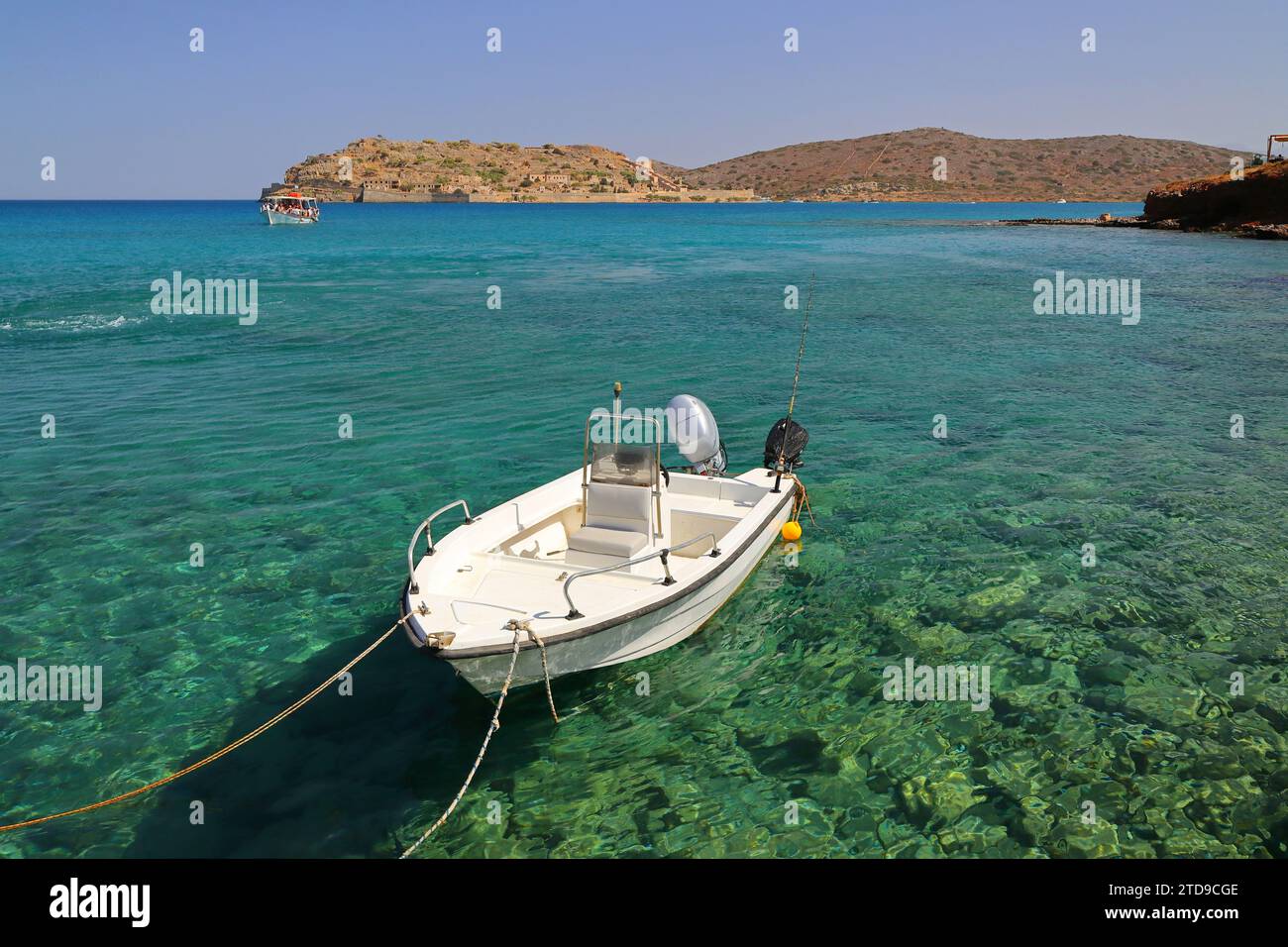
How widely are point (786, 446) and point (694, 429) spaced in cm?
184

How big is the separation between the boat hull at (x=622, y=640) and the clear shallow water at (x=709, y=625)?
37 centimetres

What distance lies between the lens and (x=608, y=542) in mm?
10281

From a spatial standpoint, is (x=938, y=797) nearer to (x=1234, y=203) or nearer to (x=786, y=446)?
(x=786, y=446)

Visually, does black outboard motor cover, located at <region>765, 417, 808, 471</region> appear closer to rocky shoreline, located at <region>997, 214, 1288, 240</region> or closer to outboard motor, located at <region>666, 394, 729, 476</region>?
outboard motor, located at <region>666, 394, 729, 476</region>

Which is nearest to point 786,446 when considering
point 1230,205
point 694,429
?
point 694,429

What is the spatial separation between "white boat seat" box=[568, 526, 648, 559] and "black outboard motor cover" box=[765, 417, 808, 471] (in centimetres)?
401

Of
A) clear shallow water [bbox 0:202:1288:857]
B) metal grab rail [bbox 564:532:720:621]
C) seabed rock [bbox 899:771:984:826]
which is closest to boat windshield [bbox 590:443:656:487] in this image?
metal grab rail [bbox 564:532:720:621]

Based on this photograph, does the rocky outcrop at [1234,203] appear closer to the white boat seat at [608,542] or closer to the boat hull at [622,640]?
the boat hull at [622,640]

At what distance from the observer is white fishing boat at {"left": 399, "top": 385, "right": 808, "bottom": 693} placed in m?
8.07

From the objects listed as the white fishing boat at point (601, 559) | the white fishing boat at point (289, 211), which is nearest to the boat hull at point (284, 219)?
the white fishing boat at point (289, 211)

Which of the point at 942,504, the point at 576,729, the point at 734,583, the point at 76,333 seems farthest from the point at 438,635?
the point at 76,333

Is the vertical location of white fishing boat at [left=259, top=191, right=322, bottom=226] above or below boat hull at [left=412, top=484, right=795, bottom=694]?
above

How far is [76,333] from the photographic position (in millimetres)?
28859

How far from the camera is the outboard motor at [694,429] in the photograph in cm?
1285
